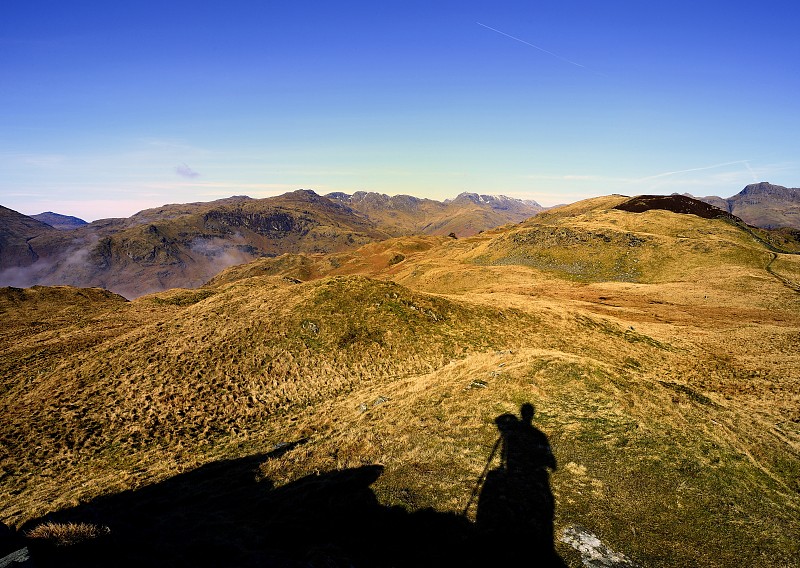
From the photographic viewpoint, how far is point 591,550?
10828mm

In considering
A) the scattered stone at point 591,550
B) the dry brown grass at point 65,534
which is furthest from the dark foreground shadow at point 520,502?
the dry brown grass at point 65,534

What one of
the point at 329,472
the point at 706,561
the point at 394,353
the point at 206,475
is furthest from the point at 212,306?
the point at 706,561

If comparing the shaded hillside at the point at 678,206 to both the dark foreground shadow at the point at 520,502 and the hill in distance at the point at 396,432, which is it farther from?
the dark foreground shadow at the point at 520,502

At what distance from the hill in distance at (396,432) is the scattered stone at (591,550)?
0.08m

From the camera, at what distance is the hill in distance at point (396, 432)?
11297 mm

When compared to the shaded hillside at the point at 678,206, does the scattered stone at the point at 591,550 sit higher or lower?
lower

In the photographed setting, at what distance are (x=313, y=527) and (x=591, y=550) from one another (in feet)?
28.7

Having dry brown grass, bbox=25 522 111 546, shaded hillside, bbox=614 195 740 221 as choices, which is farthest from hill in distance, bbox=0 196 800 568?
shaded hillside, bbox=614 195 740 221

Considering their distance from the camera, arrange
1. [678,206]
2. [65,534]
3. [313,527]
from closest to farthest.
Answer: [65,534], [313,527], [678,206]

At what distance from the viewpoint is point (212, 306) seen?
38719 millimetres

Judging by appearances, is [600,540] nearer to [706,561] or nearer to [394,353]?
[706,561]

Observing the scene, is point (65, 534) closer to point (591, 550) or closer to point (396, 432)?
point (396, 432)

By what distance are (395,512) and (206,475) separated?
10.5 m

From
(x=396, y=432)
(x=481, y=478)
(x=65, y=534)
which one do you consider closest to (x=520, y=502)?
(x=481, y=478)
